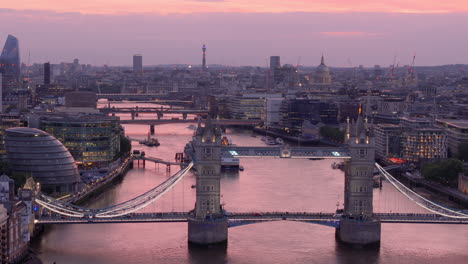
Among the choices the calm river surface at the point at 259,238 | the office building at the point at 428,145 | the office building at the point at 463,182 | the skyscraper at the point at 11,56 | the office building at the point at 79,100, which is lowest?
the calm river surface at the point at 259,238

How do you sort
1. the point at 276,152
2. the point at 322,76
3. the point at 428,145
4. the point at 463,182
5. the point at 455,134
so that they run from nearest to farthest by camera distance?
the point at 276,152
the point at 463,182
the point at 428,145
the point at 455,134
the point at 322,76

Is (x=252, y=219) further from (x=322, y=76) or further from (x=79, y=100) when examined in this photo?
(x=322, y=76)

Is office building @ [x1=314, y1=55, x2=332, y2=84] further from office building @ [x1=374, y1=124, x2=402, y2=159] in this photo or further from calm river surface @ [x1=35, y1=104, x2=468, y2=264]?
calm river surface @ [x1=35, y1=104, x2=468, y2=264]

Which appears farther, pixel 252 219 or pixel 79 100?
pixel 79 100

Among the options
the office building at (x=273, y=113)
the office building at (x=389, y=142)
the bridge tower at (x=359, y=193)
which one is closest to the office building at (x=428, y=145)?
the office building at (x=389, y=142)

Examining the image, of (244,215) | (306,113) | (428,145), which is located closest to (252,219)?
(244,215)

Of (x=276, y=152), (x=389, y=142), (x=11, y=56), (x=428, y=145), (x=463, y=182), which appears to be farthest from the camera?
(x=11, y=56)

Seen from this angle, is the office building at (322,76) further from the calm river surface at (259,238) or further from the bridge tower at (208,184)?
the bridge tower at (208,184)
